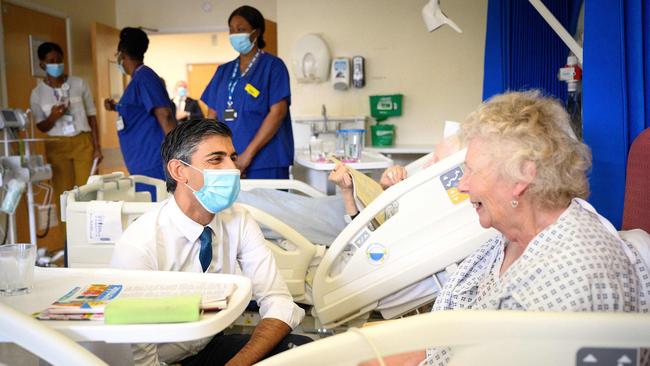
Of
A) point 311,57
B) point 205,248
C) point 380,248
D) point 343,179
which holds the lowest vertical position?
point 380,248

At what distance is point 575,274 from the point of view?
3.15ft

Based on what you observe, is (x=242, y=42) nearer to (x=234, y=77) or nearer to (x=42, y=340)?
(x=234, y=77)

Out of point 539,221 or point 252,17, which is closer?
point 539,221

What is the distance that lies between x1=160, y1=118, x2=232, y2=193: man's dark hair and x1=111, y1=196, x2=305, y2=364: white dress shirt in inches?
5.0

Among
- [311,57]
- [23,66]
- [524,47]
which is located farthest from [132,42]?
[524,47]

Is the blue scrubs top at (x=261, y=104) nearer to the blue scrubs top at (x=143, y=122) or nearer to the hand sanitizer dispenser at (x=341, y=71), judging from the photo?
the blue scrubs top at (x=143, y=122)

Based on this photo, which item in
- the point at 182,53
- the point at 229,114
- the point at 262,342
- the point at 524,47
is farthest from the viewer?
the point at 182,53

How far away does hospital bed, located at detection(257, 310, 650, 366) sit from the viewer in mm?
776

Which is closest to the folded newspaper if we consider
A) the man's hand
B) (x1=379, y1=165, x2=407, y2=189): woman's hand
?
the man's hand

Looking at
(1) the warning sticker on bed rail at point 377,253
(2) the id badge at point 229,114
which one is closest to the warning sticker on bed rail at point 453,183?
(1) the warning sticker on bed rail at point 377,253

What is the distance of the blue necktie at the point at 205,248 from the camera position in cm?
158

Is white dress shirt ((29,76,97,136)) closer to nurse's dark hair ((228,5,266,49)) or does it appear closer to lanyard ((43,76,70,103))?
lanyard ((43,76,70,103))

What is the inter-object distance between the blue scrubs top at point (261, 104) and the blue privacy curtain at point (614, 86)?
1.73 m

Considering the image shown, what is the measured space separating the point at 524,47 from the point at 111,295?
291cm
